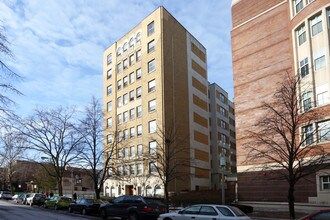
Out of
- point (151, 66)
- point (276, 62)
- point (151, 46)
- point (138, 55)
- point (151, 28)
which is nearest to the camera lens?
point (276, 62)

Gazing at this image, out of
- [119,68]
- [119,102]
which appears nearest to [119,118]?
[119,102]

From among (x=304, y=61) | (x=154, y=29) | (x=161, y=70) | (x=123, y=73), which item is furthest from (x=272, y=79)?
(x=123, y=73)

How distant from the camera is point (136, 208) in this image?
23.6m

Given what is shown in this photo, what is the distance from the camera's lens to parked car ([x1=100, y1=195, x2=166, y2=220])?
915 inches

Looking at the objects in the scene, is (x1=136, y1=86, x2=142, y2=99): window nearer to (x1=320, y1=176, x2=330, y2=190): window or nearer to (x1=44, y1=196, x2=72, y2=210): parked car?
(x1=44, y1=196, x2=72, y2=210): parked car

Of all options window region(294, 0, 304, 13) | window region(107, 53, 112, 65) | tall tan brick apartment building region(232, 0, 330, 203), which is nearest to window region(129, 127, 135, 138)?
window region(107, 53, 112, 65)

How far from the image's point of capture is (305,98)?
33.3 meters

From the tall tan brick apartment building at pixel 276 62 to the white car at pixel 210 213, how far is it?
1435 centimetres

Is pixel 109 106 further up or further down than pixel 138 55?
further down

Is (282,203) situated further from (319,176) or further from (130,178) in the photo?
(130,178)

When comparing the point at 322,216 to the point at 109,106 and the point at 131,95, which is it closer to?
the point at 131,95

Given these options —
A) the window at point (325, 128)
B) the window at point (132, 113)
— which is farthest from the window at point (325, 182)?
the window at point (132, 113)

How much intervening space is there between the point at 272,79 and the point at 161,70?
20384 mm

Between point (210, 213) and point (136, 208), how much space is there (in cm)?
722
